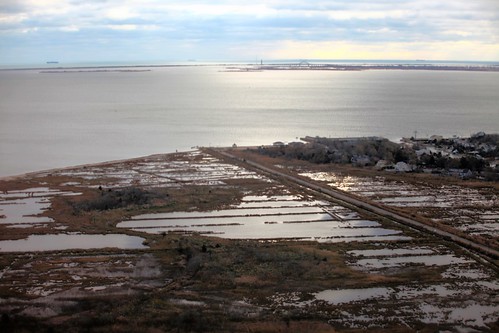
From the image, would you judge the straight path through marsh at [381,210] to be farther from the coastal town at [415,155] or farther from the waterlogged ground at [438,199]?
the coastal town at [415,155]

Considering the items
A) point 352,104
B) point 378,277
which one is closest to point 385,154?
point 378,277

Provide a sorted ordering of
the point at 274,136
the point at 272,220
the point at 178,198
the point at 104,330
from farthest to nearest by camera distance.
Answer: the point at 274,136 < the point at 178,198 < the point at 272,220 < the point at 104,330

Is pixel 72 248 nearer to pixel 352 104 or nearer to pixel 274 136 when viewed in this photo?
pixel 274 136

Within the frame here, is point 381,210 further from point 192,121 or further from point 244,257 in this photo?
point 192,121

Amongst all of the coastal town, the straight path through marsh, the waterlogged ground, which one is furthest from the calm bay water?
the waterlogged ground

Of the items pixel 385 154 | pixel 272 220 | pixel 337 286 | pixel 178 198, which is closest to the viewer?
pixel 337 286

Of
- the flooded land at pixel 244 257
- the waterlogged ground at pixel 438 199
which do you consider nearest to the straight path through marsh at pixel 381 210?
the flooded land at pixel 244 257

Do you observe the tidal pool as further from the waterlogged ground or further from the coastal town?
the coastal town
